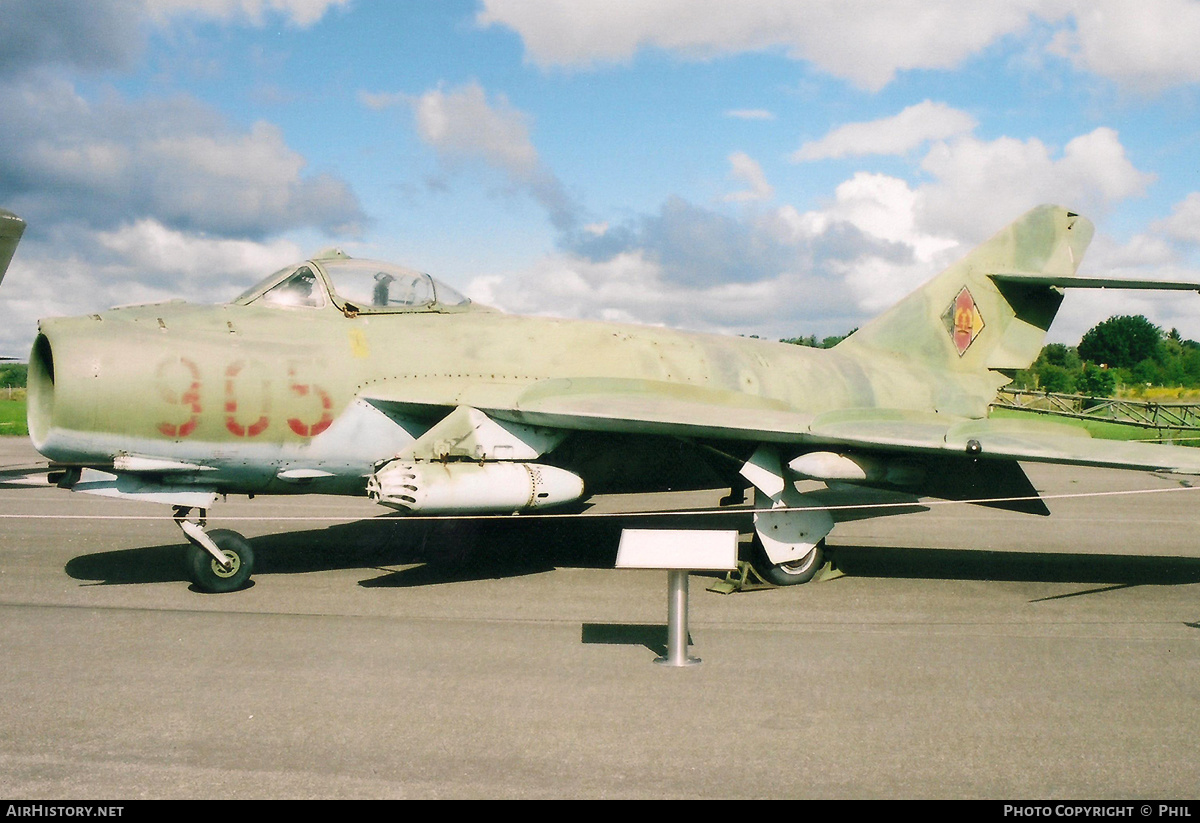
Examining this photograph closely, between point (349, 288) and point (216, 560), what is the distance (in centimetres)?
297

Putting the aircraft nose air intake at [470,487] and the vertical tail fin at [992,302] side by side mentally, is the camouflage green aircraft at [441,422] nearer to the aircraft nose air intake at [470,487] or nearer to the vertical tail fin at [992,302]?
the aircraft nose air intake at [470,487]

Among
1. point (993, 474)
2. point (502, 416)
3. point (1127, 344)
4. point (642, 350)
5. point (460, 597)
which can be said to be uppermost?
point (1127, 344)

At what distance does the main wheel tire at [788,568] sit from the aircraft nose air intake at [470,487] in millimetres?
1933

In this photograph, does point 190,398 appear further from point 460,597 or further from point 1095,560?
point 1095,560

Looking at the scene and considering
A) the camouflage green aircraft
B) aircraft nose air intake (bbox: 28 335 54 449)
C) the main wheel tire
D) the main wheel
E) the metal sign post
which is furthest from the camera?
the main wheel tire

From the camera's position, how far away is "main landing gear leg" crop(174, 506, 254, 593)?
319 inches

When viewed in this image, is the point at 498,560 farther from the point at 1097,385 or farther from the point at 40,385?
the point at 1097,385

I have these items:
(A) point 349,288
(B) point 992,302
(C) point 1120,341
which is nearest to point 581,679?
(A) point 349,288

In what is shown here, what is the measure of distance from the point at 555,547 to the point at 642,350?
2760 mm

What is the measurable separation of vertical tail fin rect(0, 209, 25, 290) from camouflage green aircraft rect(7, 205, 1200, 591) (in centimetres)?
836

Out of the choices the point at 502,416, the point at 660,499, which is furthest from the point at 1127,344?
the point at 502,416

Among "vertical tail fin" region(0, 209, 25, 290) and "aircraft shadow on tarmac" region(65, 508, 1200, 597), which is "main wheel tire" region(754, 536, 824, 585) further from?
"vertical tail fin" region(0, 209, 25, 290)

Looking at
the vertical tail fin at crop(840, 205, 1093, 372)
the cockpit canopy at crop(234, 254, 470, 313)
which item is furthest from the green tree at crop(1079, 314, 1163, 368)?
the cockpit canopy at crop(234, 254, 470, 313)

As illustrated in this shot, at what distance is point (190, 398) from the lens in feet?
25.8
